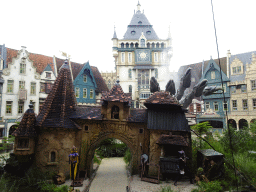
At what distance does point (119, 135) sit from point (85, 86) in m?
19.2

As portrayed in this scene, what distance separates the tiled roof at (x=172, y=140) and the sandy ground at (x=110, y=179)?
3.52 m

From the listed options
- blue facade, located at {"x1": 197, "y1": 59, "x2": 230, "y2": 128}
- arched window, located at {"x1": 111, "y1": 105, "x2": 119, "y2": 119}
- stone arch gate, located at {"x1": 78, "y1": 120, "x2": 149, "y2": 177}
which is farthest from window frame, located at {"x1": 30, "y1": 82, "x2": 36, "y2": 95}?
blue facade, located at {"x1": 197, "y1": 59, "x2": 230, "y2": 128}

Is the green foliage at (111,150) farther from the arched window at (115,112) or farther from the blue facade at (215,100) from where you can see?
the blue facade at (215,100)

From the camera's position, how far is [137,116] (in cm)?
1226

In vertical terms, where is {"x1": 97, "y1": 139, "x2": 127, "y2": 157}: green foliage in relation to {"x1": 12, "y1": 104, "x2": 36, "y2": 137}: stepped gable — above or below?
below

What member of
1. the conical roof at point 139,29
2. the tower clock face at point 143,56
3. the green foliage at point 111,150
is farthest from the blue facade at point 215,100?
the green foliage at point 111,150

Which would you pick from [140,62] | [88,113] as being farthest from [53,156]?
[140,62]

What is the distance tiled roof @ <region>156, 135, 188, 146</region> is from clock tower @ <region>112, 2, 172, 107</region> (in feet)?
76.7

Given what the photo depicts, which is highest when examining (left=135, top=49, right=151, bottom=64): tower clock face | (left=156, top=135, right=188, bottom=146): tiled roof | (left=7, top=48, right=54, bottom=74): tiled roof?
(left=135, top=49, right=151, bottom=64): tower clock face

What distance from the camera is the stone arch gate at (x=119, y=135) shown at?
38.7 ft

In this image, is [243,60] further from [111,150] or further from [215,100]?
[111,150]

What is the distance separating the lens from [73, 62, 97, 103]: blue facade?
2873 cm

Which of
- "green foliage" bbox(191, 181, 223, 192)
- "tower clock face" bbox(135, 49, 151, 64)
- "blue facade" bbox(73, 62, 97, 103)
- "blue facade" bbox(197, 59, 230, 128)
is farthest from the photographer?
"tower clock face" bbox(135, 49, 151, 64)

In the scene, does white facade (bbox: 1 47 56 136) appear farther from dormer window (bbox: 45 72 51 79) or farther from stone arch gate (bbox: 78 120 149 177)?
stone arch gate (bbox: 78 120 149 177)
